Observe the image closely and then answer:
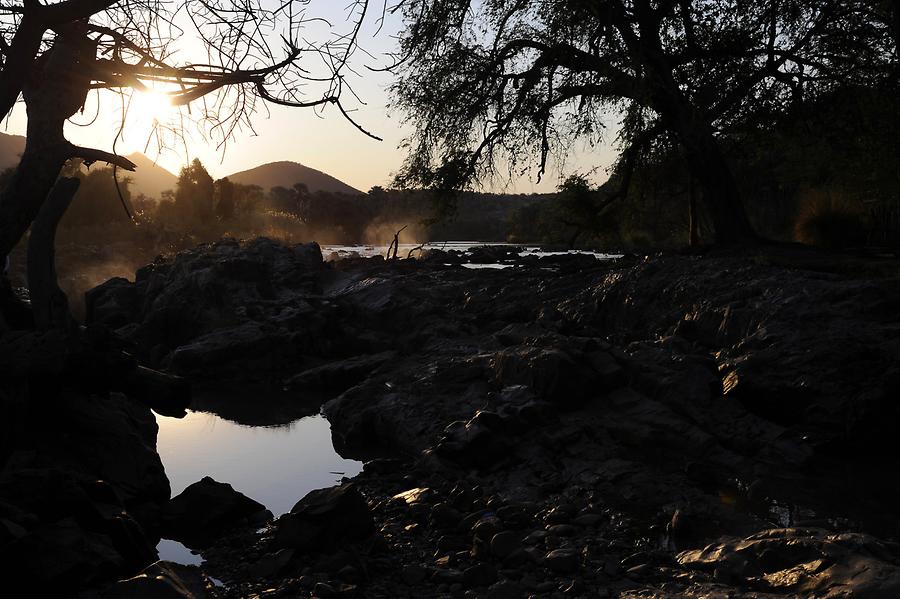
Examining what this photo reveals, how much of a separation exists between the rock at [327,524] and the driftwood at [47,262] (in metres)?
3.40

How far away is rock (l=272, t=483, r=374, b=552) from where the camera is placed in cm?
534

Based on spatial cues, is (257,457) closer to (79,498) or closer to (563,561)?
(79,498)

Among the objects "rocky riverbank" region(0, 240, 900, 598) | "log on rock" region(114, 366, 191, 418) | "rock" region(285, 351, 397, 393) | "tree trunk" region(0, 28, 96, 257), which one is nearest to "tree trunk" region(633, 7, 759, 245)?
"rocky riverbank" region(0, 240, 900, 598)

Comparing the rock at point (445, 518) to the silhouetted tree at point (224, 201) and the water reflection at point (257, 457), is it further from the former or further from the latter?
the silhouetted tree at point (224, 201)

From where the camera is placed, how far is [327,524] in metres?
5.40

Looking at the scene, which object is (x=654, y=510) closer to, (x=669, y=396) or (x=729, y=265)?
(x=669, y=396)

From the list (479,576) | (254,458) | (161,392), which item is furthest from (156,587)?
(161,392)

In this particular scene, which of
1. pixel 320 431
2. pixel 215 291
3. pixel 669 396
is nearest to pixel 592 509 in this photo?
pixel 669 396

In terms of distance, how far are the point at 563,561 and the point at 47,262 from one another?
5.80 m

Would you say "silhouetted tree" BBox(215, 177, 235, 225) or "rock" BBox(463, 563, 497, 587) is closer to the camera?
"rock" BBox(463, 563, 497, 587)

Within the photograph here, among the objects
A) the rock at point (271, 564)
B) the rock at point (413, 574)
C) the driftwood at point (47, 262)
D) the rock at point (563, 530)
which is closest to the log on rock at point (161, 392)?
the driftwood at point (47, 262)

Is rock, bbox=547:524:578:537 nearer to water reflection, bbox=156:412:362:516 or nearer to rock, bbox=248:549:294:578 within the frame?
rock, bbox=248:549:294:578

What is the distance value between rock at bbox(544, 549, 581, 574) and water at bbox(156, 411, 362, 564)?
9.26ft

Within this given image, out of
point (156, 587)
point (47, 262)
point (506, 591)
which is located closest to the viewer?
point (156, 587)
